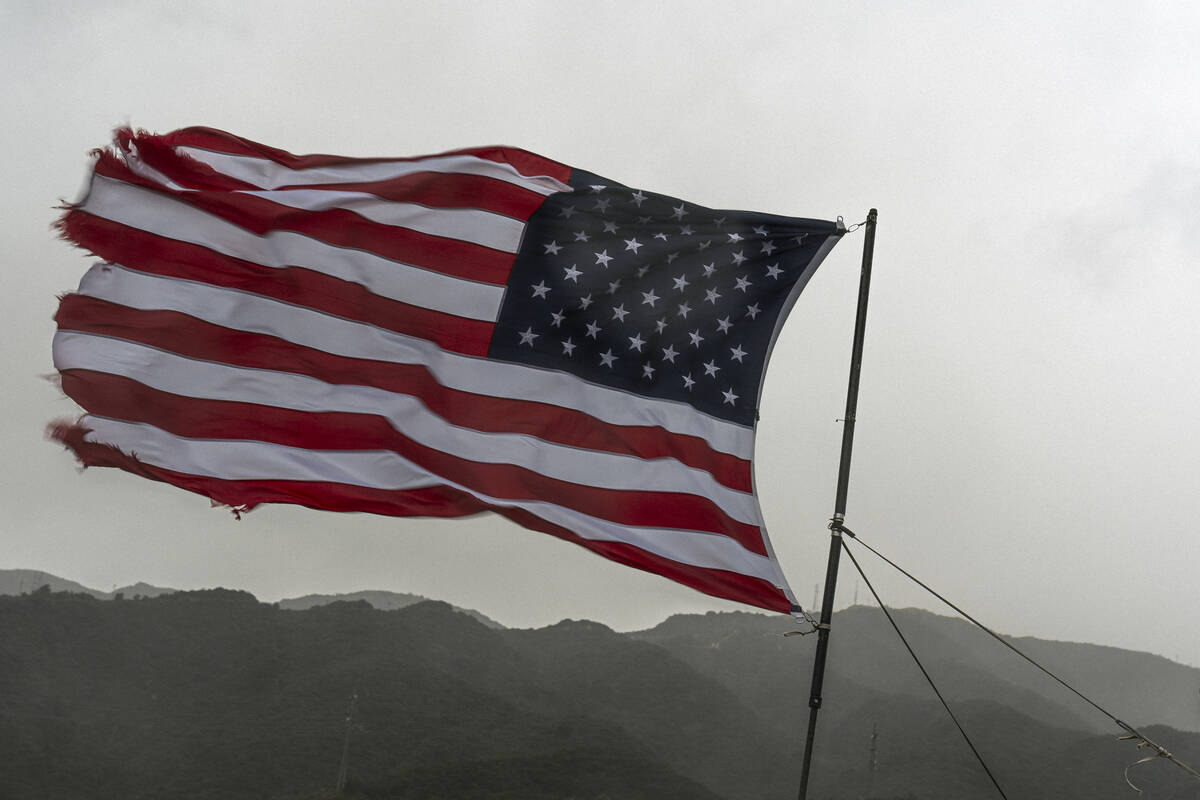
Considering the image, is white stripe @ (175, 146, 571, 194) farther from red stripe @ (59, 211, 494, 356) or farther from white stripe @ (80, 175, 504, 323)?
red stripe @ (59, 211, 494, 356)

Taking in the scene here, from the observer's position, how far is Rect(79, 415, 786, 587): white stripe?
7016mm

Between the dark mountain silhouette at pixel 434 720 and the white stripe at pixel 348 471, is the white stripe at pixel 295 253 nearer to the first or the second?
the white stripe at pixel 348 471

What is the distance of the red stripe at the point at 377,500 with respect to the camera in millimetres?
6984

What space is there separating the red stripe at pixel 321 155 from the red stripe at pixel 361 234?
1.29ft

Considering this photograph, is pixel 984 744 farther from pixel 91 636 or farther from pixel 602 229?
pixel 602 229

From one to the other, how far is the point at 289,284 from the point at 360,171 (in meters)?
1.03

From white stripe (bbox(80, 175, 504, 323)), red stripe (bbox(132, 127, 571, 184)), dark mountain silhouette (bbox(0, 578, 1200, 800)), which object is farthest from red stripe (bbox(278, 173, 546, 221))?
dark mountain silhouette (bbox(0, 578, 1200, 800))

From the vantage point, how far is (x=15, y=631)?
110000 millimetres

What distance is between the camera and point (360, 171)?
7828mm

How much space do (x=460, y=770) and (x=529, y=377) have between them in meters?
91.8

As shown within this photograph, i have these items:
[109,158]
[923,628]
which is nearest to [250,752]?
[109,158]

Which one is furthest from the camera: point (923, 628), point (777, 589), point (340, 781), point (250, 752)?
point (923, 628)

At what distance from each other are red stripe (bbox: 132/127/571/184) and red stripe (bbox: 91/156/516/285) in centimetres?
39

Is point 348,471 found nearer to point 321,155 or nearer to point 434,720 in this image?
point 321,155
